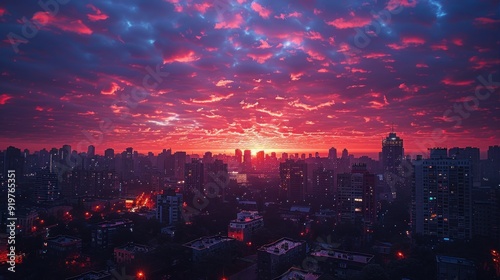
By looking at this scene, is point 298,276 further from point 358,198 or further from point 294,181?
point 294,181

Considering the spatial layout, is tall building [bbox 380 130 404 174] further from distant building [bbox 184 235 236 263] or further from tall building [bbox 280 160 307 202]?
distant building [bbox 184 235 236 263]

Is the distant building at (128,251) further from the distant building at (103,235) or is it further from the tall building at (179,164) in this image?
the tall building at (179,164)

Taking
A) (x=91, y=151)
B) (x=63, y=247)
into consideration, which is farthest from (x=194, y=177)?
(x=91, y=151)

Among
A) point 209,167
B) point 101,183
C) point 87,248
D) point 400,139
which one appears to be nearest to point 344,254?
point 87,248

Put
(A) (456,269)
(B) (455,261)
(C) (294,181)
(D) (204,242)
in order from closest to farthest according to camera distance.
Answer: (A) (456,269) < (B) (455,261) < (D) (204,242) < (C) (294,181)

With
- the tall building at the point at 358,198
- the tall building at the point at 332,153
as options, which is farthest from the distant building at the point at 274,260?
the tall building at the point at 332,153

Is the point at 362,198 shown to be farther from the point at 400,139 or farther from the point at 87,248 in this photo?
the point at 400,139

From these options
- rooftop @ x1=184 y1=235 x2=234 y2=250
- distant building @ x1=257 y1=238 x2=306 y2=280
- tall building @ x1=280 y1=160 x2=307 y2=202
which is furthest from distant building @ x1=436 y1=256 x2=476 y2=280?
tall building @ x1=280 y1=160 x2=307 y2=202
